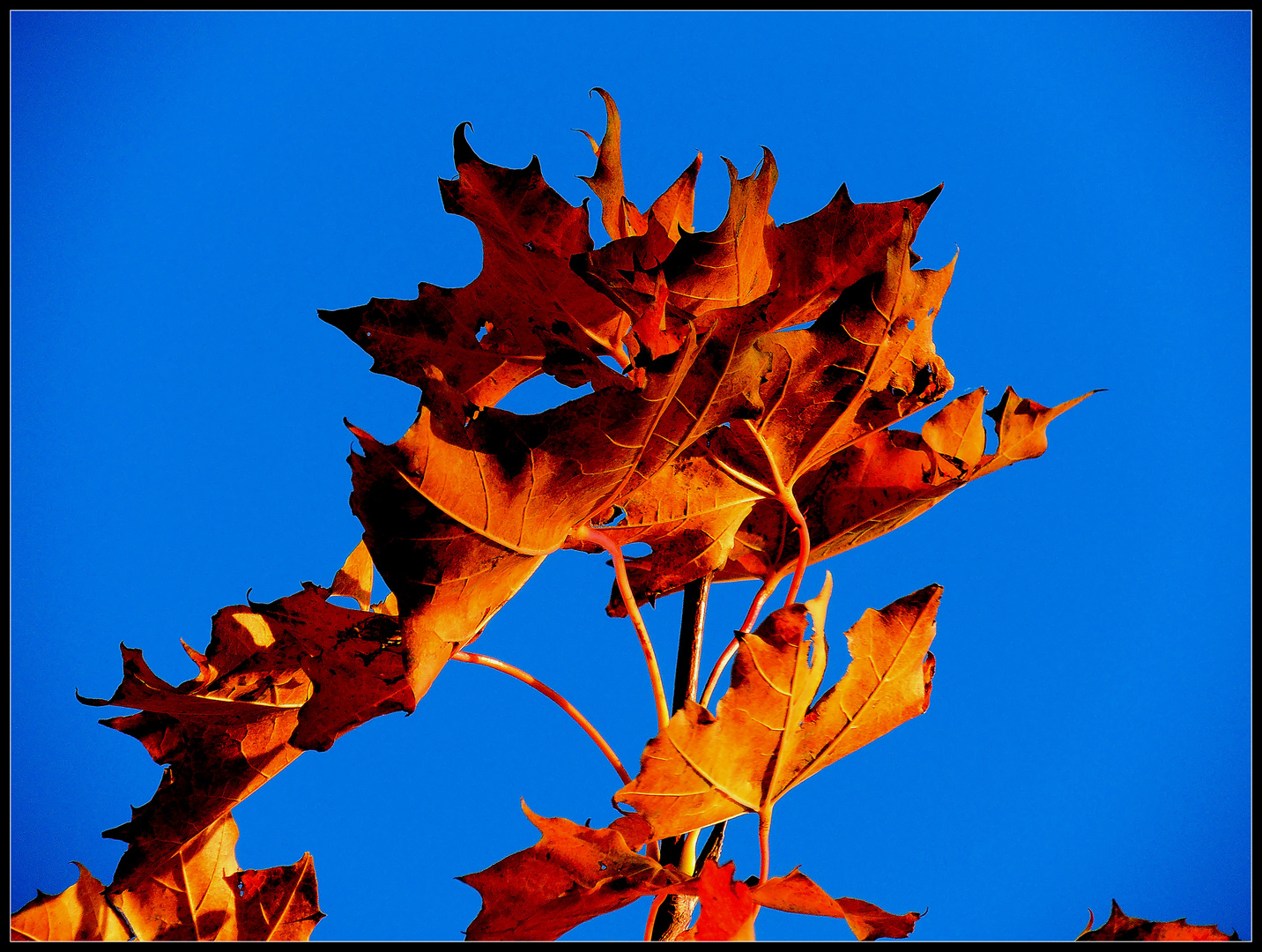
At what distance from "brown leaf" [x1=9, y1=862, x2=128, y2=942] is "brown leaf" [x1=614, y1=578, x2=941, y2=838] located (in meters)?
0.30

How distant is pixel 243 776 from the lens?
1.28 ft

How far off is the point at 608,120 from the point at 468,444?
182mm

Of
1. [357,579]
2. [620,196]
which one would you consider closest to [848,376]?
[620,196]

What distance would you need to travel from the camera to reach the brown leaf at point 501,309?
0.34m

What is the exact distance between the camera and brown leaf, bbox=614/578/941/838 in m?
0.32

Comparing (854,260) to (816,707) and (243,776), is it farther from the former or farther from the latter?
(243,776)

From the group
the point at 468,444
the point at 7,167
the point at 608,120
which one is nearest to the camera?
the point at 468,444

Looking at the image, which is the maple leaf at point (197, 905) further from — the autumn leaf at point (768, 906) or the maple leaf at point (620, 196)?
the maple leaf at point (620, 196)

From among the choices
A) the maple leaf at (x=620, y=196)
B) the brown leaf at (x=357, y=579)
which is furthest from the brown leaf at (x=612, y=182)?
the brown leaf at (x=357, y=579)

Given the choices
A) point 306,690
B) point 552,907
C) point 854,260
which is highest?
point 854,260

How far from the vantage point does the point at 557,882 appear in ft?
1.10

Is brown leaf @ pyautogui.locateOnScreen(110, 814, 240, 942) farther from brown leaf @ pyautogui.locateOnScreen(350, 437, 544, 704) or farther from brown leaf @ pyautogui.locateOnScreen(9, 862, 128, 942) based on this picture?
brown leaf @ pyautogui.locateOnScreen(350, 437, 544, 704)

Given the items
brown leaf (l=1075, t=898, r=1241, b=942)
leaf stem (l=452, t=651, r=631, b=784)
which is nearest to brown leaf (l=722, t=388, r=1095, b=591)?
leaf stem (l=452, t=651, r=631, b=784)

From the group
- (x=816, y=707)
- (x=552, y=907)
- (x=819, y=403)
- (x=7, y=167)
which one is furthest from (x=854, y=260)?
(x=7, y=167)
